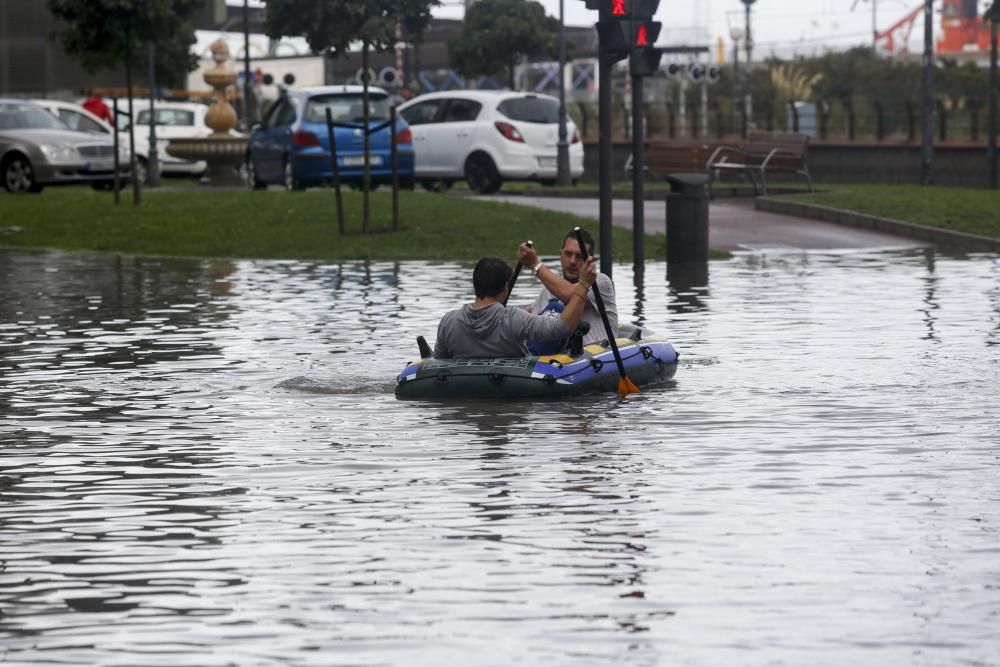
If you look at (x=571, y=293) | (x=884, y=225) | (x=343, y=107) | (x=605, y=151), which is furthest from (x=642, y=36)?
(x=343, y=107)

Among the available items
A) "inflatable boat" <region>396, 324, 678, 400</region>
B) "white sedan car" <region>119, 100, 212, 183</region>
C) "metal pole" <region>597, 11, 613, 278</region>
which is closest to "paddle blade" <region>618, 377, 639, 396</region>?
"inflatable boat" <region>396, 324, 678, 400</region>

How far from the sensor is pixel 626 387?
13.0 metres

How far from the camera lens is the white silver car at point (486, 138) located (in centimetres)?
3759

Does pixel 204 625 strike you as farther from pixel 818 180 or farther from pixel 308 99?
pixel 818 180

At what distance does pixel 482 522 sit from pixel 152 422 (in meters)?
3.73

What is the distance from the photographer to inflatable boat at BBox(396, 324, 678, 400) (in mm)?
12766

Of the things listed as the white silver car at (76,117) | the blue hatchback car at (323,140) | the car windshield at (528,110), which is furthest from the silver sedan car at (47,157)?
the car windshield at (528,110)

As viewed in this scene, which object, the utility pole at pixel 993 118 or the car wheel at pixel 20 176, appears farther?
the utility pole at pixel 993 118

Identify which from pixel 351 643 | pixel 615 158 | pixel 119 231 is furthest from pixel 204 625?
pixel 615 158

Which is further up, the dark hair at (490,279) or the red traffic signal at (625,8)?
the red traffic signal at (625,8)

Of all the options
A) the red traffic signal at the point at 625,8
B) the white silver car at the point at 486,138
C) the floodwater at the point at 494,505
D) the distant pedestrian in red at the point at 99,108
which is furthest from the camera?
the distant pedestrian in red at the point at 99,108

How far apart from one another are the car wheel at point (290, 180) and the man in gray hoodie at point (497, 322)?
863 inches

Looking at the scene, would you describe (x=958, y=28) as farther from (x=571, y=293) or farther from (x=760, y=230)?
(x=571, y=293)

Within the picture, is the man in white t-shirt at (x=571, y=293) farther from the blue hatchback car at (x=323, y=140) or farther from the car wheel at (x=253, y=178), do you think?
the car wheel at (x=253, y=178)
